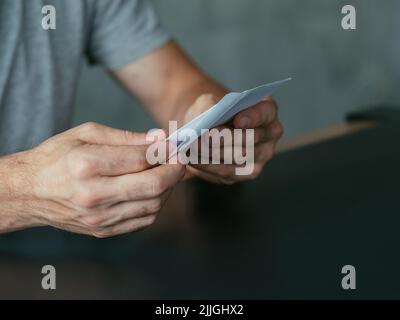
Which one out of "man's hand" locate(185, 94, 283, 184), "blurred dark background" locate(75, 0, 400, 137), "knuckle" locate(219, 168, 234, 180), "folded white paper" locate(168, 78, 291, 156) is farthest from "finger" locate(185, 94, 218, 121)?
"blurred dark background" locate(75, 0, 400, 137)

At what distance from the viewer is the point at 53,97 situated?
134cm

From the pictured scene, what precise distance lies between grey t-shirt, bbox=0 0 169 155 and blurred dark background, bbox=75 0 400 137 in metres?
1.29

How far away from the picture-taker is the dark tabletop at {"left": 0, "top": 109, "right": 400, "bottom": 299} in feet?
2.76

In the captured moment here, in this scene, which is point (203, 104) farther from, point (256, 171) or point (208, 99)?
point (256, 171)

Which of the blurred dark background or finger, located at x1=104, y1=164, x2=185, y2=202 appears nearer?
finger, located at x1=104, y1=164, x2=185, y2=202

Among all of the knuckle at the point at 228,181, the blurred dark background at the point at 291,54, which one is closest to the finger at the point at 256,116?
the knuckle at the point at 228,181

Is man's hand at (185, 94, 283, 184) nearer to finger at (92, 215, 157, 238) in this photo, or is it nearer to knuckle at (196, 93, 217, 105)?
knuckle at (196, 93, 217, 105)

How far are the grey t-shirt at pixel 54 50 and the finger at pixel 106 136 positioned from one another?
451 mm

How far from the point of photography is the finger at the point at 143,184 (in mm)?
827

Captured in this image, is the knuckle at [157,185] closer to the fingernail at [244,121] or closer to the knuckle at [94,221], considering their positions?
the knuckle at [94,221]

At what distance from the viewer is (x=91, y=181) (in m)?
0.82

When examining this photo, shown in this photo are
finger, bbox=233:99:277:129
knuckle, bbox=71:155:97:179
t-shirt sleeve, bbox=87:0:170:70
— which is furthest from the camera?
t-shirt sleeve, bbox=87:0:170:70

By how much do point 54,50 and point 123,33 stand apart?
6.3 inches

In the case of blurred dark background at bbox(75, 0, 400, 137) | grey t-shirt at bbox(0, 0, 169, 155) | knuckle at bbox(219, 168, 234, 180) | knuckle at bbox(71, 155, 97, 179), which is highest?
blurred dark background at bbox(75, 0, 400, 137)
